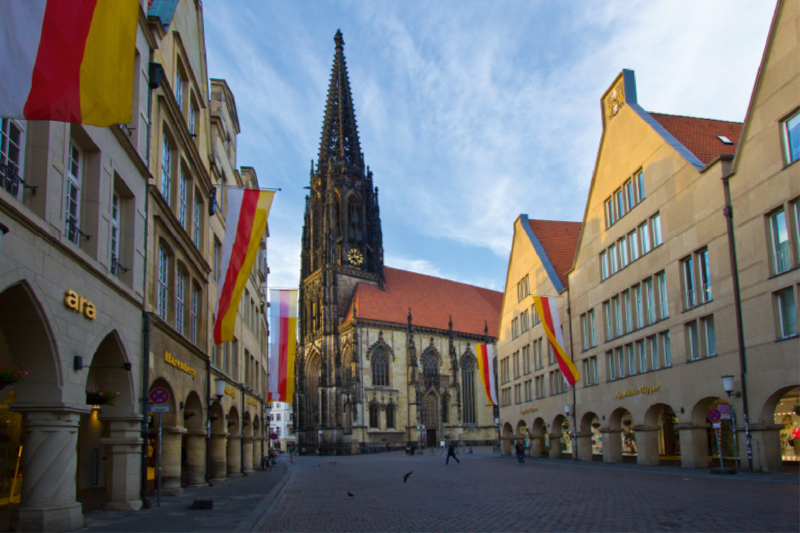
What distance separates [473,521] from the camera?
12.2m

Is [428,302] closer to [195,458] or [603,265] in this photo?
[603,265]

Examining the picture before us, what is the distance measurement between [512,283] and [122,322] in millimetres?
38199

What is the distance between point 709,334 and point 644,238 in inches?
235

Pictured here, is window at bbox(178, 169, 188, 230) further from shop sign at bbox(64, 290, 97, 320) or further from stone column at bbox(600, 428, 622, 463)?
stone column at bbox(600, 428, 622, 463)

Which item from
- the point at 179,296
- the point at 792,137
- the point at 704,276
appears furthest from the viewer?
the point at 704,276

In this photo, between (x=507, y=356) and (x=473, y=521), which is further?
(x=507, y=356)

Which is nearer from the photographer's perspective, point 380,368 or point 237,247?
point 237,247

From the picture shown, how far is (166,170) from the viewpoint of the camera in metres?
19.6

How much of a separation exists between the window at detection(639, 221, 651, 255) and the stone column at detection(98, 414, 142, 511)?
21342mm

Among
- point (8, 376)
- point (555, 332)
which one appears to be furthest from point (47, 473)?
point (555, 332)

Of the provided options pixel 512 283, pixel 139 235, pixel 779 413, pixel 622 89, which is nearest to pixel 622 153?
pixel 622 89

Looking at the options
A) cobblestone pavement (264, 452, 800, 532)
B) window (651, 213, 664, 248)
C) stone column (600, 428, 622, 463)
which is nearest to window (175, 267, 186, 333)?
cobblestone pavement (264, 452, 800, 532)

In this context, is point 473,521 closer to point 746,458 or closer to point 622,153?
point 746,458

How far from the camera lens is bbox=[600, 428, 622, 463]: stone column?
106ft
